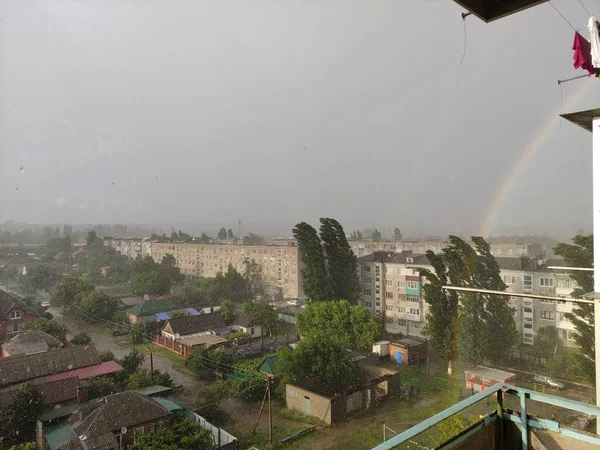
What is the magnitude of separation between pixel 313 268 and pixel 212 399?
4790 millimetres

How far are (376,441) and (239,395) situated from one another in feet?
7.78

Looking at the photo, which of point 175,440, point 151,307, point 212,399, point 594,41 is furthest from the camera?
point 151,307

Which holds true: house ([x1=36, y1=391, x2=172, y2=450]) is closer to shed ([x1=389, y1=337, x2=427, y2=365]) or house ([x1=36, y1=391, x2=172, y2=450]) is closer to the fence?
the fence

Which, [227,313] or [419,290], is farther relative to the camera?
[227,313]

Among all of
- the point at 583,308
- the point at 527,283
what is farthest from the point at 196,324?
the point at 583,308

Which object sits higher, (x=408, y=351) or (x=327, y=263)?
(x=327, y=263)

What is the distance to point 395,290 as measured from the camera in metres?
11.6

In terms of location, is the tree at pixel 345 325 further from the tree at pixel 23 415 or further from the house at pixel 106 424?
the tree at pixel 23 415

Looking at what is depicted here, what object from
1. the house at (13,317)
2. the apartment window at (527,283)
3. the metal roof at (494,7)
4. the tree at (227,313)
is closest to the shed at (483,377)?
the apartment window at (527,283)

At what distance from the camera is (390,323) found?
1179cm

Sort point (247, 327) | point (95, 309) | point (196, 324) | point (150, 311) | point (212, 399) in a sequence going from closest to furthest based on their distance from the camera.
Result: point (212, 399) → point (196, 324) → point (247, 327) → point (95, 309) → point (150, 311)

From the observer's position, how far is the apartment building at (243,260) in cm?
1780

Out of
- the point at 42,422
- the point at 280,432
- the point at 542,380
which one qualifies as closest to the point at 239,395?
the point at 280,432

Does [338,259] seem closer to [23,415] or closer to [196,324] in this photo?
[196,324]
